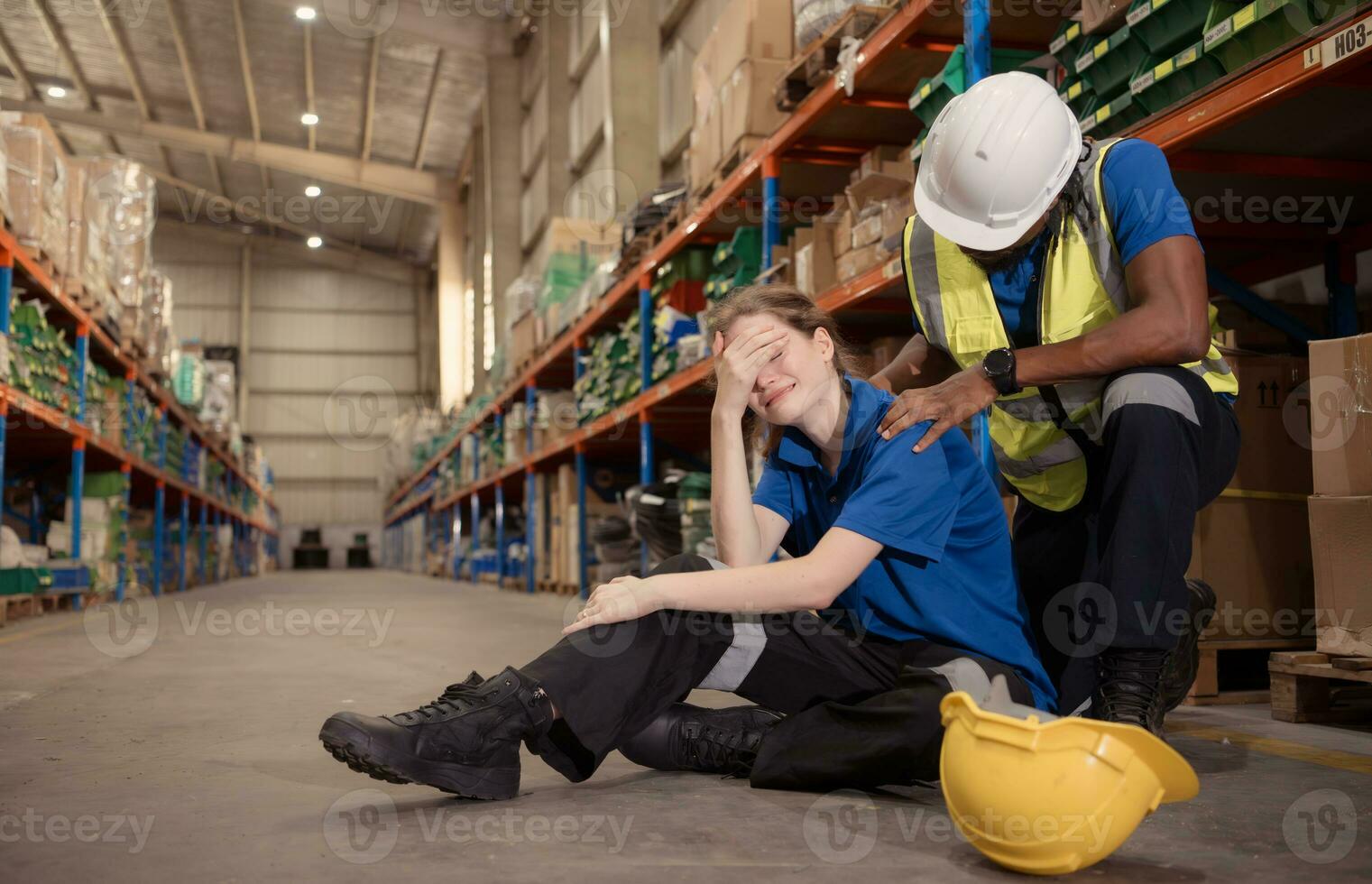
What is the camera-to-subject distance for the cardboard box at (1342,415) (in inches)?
108

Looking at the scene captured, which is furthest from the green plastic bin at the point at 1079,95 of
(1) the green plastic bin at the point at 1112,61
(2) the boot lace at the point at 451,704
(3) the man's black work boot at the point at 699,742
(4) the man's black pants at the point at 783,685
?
(2) the boot lace at the point at 451,704

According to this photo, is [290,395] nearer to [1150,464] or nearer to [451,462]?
[451,462]

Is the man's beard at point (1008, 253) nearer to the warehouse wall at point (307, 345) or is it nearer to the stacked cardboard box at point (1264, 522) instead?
the stacked cardboard box at point (1264, 522)

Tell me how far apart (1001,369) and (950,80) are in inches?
81.9

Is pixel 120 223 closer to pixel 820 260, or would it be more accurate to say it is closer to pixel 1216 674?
pixel 820 260

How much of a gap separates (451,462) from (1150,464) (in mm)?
17364

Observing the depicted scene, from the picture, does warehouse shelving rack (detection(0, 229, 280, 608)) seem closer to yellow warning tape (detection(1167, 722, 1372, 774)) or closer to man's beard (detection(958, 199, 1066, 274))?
man's beard (detection(958, 199, 1066, 274))

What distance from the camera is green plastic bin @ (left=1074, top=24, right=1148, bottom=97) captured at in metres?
3.23

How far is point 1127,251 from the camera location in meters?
2.11

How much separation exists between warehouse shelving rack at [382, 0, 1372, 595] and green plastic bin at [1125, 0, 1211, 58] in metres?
0.27

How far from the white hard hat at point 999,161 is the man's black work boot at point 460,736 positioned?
51.5 inches

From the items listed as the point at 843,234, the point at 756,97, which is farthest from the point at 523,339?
the point at 843,234

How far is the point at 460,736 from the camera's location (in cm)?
191

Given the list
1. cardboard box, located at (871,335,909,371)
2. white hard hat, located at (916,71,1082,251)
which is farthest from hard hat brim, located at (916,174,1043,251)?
cardboard box, located at (871,335,909,371)
